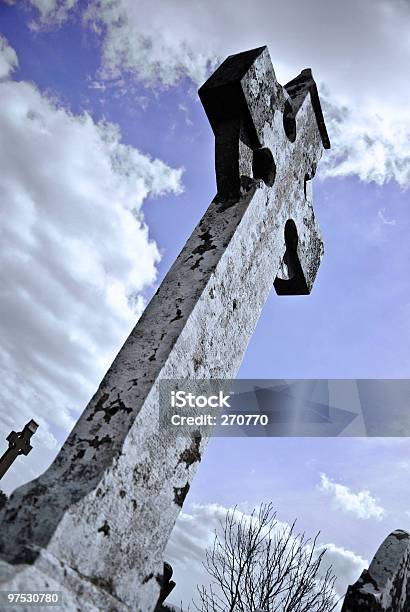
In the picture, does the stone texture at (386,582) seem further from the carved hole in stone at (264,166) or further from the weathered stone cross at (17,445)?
the weathered stone cross at (17,445)

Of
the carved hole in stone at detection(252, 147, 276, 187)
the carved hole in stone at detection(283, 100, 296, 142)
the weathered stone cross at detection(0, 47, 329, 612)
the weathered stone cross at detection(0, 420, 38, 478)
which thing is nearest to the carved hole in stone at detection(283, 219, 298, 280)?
the weathered stone cross at detection(0, 47, 329, 612)

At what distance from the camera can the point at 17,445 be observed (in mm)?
9188

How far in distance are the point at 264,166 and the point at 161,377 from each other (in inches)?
76.4

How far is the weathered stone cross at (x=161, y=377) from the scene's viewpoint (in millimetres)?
1415

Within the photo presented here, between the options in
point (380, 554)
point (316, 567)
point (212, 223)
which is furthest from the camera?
point (316, 567)

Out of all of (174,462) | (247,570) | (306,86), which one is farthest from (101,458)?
(247,570)

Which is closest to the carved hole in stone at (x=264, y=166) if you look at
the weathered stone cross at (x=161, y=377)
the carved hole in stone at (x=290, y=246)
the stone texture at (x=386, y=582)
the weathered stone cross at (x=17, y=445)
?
the weathered stone cross at (x=161, y=377)

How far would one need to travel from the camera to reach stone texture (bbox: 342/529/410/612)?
6.31ft

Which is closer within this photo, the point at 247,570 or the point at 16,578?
the point at 16,578

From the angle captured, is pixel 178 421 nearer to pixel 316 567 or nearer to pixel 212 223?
pixel 212 223

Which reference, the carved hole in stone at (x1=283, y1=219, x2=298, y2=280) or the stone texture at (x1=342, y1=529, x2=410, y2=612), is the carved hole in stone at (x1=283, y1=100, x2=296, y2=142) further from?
the stone texture at (x1=342, y1=529, x2=410, y2=612)

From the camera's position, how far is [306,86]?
4.11 m

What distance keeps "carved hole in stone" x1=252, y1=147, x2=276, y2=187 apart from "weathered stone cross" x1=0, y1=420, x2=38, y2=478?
8405 mm

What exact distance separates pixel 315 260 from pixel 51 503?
3452 mm
